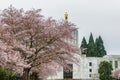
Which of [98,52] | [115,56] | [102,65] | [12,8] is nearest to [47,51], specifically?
[12,8]

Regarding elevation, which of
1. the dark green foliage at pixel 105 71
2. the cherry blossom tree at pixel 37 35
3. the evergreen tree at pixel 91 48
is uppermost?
the evergreen tree at pixel 91 48

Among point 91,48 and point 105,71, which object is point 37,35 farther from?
point 91,48

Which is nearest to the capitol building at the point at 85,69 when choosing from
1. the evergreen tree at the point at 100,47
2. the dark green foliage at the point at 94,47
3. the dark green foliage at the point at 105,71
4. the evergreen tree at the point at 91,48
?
the dark green foliage at the point at 105,71

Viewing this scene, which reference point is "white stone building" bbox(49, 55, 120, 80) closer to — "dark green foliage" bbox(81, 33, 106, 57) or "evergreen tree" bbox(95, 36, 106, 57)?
"dark green foliage" bbox(81, 33, 106, 57)

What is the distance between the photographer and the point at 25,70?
29.4m

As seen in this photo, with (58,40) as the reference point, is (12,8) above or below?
above

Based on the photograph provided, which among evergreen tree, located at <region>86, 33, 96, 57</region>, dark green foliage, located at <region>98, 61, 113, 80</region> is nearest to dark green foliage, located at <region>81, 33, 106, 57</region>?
evergreen tree, located at <region>86, 33, 96, 57</region>

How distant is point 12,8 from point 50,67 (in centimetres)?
623

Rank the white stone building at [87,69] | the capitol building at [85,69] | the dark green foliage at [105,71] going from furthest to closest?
the white stone building at [87,69] < the capitol building at [85,69] < the dark green foliage at [105,71]

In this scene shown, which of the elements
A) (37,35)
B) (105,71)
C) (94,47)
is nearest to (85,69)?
(105,71)

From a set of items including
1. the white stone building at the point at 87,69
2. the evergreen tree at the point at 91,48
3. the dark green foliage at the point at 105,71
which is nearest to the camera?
the dark green foliage at the point at 105,71

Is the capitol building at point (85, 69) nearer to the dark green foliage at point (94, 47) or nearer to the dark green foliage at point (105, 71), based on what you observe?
the dark green foliage at point (105, 71)

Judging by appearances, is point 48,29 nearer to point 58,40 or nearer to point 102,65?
point 58,40

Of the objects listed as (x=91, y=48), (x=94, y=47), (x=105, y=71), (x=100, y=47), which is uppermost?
(x=100, y=47)
